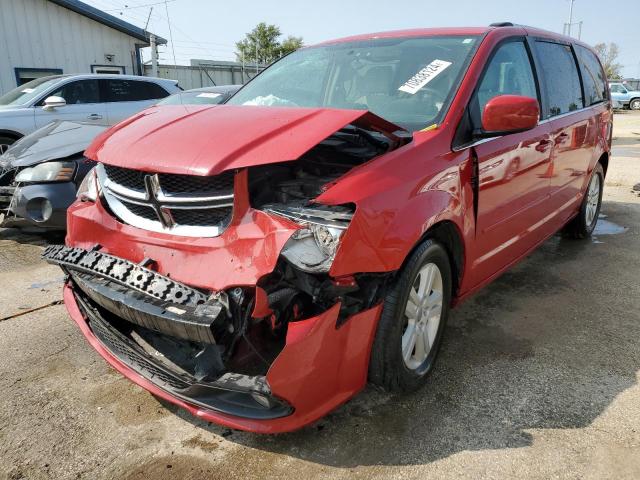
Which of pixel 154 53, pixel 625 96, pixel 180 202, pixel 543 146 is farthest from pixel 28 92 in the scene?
pixel 625 96

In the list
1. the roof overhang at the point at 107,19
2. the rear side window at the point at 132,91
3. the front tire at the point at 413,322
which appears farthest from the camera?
the roof overhang at the point at 107,19

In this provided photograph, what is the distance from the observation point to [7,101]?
7.91 metres

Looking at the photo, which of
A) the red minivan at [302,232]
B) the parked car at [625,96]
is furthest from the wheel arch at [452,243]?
the parked car at [625,96]

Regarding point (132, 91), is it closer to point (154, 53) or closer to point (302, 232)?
point (154, 53)

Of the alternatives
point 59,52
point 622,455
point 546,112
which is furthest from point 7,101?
point 622,455

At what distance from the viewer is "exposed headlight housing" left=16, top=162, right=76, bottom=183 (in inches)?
177

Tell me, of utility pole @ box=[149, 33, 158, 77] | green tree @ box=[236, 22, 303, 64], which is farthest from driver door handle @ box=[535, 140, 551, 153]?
green tree @ box=[236, 22, 303, 64]

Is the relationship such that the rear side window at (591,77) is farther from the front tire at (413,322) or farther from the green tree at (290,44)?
the green tree at (290,44)

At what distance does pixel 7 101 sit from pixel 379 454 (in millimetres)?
8223

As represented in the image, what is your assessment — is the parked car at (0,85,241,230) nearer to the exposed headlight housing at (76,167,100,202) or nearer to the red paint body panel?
the exposed headlight housing at (76,167,100,202)

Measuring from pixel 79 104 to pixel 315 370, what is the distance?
774cm

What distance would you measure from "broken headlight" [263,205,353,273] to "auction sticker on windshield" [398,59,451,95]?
1.22 m

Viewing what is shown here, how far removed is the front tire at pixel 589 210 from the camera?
488 centimetres

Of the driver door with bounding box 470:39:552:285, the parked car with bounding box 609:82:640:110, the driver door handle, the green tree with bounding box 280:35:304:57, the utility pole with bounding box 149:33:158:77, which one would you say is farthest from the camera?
the green tree with bounding box 280:35:304:57
